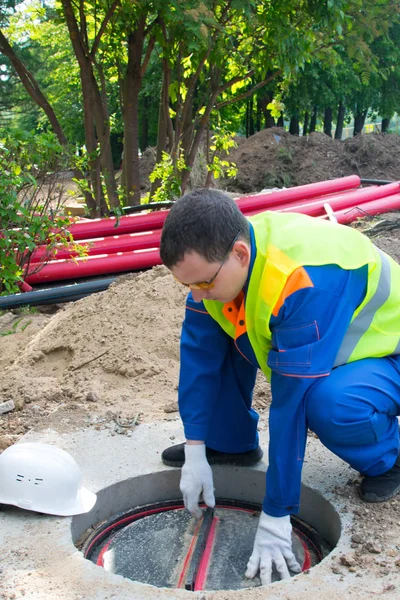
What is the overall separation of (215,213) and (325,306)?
468 millimetres

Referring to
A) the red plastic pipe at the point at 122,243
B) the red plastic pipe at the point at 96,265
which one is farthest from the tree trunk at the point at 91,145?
the red plastic pipe at the point at 96,265

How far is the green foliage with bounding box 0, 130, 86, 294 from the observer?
518cm

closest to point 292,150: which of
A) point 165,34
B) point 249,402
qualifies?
point 165,34

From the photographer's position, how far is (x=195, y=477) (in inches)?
104

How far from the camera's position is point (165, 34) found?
6.95 meters

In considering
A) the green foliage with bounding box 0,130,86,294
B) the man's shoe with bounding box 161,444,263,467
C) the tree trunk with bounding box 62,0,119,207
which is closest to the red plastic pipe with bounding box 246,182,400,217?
the tree trunk with bounding box 62,0,119,207

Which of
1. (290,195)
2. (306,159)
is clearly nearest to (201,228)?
(290,195)

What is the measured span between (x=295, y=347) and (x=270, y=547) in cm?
73

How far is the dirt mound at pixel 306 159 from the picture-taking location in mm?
15734

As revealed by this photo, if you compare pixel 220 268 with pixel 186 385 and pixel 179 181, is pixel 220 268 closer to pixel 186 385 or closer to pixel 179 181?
pixel 186 385

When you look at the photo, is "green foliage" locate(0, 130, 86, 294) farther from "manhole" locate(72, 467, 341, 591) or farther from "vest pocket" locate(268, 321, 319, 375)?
"vest pocket" locate(268, 321, 319, 375)

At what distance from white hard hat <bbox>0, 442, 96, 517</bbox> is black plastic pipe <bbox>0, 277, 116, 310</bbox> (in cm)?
301

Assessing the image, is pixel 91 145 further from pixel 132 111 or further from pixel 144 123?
pixel 144 123

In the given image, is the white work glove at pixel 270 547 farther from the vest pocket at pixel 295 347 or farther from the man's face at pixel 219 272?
the man's face at pixel 219 272
